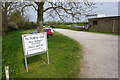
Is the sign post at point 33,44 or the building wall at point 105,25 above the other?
the building wall at point 105,25

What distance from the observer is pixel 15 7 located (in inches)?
343

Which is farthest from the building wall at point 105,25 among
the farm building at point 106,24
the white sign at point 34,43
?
the white sign at point 34,43

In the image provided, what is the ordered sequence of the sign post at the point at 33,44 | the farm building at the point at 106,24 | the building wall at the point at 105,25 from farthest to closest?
the building wall at the point at 105,25 < the farm building at the point at 106,24 < the sign post at the point at 33,44

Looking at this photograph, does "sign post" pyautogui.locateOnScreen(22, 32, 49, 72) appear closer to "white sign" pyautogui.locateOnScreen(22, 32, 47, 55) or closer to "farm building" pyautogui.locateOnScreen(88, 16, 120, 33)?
"white sign" pyautogui.locateOnScreen(22, 32, 47, 55)

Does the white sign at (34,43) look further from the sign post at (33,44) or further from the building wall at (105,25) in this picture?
the building wall at (105,25)

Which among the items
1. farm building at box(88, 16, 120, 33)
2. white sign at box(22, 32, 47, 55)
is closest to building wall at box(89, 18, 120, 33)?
farm building at box(88, 16, 120, 33)

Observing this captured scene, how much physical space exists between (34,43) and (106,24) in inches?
826

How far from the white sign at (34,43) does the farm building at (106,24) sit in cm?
1914

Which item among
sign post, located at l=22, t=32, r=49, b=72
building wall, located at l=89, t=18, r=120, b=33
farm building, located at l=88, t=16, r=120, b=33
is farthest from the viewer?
building wall, located at l=89, t=18, r=120, b=33

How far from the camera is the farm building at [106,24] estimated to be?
62.8 ft

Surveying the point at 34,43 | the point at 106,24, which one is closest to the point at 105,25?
the point at 106,24

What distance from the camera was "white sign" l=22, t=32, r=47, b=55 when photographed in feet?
13.0

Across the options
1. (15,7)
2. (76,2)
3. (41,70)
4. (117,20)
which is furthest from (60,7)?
(117,20)

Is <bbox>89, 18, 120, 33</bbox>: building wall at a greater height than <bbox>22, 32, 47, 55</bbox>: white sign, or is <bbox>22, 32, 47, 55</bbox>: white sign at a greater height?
<bbox>89, 18, 120, 33</bbox>: building wall
